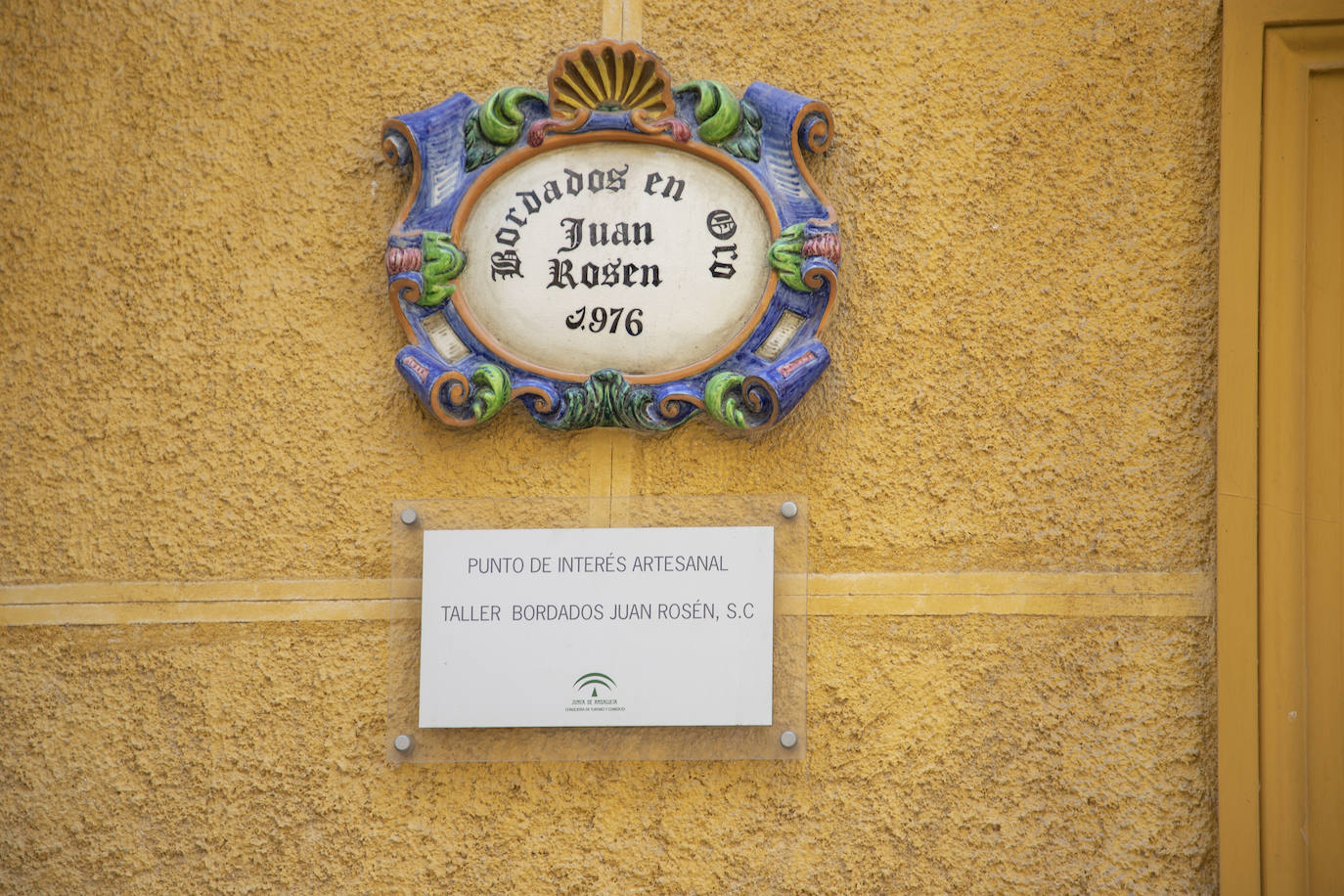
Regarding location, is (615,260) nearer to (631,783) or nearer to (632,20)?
(632,20)

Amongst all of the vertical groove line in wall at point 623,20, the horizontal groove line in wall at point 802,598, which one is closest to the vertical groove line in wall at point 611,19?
the vertical groove line in wall at point 623,20

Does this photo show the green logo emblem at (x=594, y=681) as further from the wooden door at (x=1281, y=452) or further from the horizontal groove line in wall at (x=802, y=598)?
the wooden door at (x=1281, y=452)

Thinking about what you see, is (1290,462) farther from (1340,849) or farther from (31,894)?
(31,894)

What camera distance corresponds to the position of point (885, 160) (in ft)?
7.66

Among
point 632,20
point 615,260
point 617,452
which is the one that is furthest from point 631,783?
point 632,20

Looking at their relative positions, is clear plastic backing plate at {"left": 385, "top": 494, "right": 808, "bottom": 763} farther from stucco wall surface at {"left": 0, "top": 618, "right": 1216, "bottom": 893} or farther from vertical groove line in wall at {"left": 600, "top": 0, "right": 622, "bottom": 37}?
vertical groove line in wall at {"left": 600, "top": 0, "right": 622, "bottom": 37}

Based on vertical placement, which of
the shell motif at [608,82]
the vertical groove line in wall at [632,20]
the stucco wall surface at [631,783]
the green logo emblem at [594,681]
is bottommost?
the stucco wall surface at [631,783]

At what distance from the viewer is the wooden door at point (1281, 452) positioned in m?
2.13

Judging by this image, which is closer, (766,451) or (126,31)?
(766,451)

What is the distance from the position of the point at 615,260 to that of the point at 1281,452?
3.92 ft

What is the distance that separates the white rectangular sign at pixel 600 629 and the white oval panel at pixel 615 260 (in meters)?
0.34

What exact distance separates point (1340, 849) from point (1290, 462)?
649mm

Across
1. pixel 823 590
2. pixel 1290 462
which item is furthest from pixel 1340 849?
pixel 823 590

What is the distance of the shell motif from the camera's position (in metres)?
2.29
